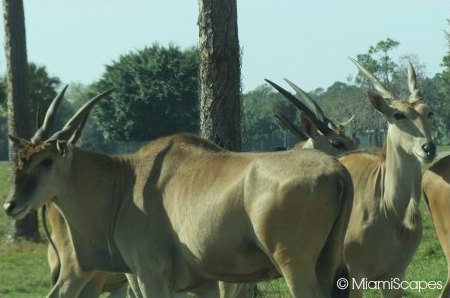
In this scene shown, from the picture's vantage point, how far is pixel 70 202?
29.7 ft

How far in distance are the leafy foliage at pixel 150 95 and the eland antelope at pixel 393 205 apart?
3030 centimetres

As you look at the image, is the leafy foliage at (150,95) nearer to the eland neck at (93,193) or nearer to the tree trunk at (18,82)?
the tree trunk at (18,82)

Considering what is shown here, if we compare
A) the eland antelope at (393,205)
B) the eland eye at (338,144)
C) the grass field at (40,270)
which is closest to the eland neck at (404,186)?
the eland antelope at (393,205)

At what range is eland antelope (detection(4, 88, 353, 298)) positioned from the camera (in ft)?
24.2

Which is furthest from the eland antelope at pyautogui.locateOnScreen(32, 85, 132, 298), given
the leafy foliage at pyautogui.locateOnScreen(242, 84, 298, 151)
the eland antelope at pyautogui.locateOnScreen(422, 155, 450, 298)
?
the leafy foliage at pyautogui.locateOnScreen(242, 84, 298, 151)

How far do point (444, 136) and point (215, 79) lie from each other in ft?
180

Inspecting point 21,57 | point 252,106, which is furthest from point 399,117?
point 252,106

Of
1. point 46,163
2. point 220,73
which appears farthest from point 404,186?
point 46,163

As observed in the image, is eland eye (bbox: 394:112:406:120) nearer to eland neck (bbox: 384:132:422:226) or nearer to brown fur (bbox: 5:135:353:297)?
eland neck (bbox: 384:132:422:226)

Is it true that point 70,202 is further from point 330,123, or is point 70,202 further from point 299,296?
point 330,123

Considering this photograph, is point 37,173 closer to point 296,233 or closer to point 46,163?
point 46,163

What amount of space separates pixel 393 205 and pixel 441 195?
118cm

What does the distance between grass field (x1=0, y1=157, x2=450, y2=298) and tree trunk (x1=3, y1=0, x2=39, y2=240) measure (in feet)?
1.19

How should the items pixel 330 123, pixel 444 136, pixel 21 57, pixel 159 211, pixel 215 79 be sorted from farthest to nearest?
pixel 444 136
pixel 21 57
pixel 330 123
pixel 215 79
pixel 159 211
